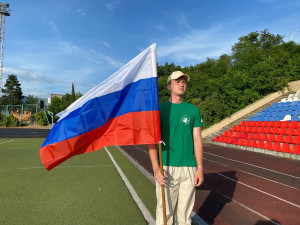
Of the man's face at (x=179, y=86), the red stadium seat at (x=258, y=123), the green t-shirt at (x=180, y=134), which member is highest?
the man's face at (x=179, y=86)

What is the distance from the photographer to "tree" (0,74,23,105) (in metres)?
64.6

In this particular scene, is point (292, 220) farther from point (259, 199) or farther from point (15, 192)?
point (15, 192)

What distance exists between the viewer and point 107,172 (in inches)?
296

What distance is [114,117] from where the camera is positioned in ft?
9.07

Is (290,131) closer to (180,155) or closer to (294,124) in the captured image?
(294,124)

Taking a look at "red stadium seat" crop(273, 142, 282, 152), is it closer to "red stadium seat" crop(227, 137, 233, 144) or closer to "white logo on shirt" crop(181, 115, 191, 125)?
"red stadium seat" crop(227, 137, 233, 144)

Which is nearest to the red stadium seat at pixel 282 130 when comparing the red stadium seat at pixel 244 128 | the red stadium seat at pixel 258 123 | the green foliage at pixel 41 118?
the red stadium seat at pixel 258 123

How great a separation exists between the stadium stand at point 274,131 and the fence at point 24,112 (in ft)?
124

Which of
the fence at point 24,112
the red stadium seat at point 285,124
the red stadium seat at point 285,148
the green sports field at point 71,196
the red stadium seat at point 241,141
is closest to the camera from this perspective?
the green sports field at point 71,196

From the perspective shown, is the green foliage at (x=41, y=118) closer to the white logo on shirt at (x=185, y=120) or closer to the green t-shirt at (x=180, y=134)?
the green t-shirt at (x=180, y=134)

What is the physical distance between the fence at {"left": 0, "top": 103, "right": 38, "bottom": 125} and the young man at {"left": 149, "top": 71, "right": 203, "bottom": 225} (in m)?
46.9

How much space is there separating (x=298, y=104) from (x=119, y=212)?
46.6ft

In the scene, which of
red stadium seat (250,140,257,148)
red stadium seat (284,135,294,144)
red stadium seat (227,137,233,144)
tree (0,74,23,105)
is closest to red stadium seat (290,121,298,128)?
red stadium seat (284,135,294,144)

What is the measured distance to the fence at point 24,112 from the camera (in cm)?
4488
